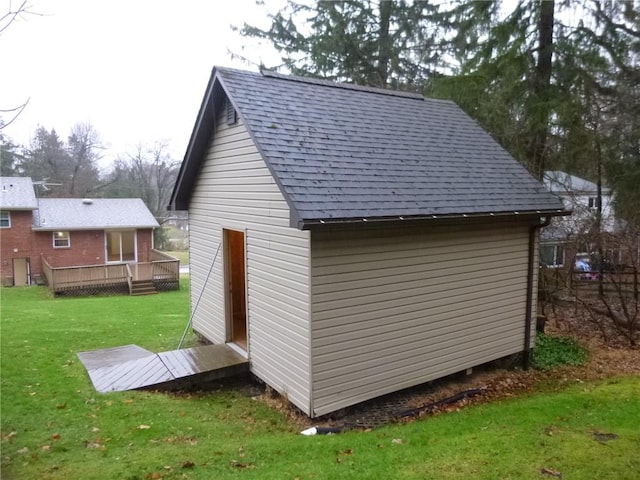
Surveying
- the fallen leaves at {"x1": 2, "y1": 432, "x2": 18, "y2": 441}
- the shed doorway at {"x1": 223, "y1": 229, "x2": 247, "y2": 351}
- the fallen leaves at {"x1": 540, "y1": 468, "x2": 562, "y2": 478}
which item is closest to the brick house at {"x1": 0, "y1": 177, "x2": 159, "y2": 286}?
the shed doorway at {"x1": 223, "y1": 229, "x2": 247, "y2": 351}

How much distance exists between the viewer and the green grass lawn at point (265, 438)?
423cm

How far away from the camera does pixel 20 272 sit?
2338cm

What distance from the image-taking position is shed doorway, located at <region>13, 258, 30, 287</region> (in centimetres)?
2316

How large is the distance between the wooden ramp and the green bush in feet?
18.9

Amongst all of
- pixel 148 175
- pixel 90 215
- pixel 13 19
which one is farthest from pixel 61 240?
pixel 13 19

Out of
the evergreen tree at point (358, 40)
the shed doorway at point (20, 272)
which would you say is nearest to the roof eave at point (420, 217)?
the evergreen tree at point (358, 40)

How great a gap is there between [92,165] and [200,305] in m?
33.0

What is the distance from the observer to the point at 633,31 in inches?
450

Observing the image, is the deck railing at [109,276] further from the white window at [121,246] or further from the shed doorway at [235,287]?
the shed doorway at [235,287]

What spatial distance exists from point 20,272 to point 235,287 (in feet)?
63.6

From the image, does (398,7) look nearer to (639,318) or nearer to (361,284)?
(639,318)

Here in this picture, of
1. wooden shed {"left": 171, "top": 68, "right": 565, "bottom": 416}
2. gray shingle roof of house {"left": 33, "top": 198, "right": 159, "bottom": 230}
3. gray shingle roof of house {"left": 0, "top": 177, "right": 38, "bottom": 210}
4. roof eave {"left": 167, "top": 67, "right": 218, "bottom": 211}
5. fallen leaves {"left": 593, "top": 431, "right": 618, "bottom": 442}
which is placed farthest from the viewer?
gray shingle roof of house {"left": 33, "top": 198, "right": 159, "bottom": 230}

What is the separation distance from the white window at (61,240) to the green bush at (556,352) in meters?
23.5

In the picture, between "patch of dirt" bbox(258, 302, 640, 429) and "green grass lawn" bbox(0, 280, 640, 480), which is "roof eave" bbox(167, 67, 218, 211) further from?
"patch of dirt" bbox(258, 302, 640, 429)
